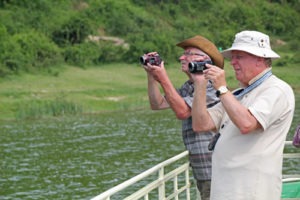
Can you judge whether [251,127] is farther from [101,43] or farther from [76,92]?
[101,43]

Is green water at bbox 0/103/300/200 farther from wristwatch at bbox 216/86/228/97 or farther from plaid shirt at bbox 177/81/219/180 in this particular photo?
wristwatch at bbox 216/86/228/97

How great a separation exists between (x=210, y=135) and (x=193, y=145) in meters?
0.13

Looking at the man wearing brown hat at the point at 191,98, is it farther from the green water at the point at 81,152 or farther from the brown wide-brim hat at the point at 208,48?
the green water at the point at 81,152

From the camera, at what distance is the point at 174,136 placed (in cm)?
3022

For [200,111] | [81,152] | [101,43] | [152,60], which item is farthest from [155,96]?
[101,43]

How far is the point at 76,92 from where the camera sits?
136 ft

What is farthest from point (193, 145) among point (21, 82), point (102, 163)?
point (21, 82)

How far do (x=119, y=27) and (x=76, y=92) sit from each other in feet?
71.3

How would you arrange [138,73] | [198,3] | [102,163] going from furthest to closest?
[198,3], [138,73], [102,163]

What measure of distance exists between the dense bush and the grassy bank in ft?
6.14

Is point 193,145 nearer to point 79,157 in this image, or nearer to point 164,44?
point 79,157

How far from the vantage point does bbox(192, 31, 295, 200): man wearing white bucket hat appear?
3.86m

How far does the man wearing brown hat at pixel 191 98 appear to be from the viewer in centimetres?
491

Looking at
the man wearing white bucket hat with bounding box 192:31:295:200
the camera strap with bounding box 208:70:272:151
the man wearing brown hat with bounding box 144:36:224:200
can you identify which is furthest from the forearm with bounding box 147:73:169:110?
the man wearing white bucket hat with bounding box 192:31:295:200
